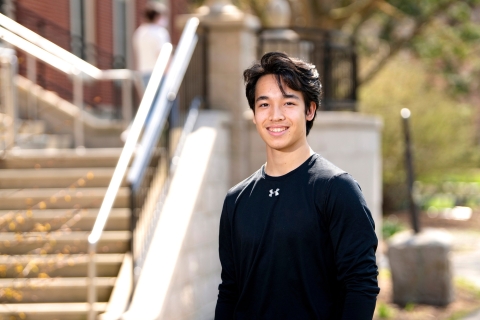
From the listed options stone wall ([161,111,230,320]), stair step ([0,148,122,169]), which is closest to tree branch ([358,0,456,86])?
stone wall ([161,111,230,320])

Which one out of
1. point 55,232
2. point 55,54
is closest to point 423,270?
point 55,232

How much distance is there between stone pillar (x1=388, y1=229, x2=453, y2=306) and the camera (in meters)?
9.63

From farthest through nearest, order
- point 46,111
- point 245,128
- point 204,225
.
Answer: point 46,111 → point 245,128 → point 204,225

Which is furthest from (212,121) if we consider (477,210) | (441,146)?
(477,210)

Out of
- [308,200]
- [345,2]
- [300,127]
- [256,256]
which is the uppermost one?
[345,2]

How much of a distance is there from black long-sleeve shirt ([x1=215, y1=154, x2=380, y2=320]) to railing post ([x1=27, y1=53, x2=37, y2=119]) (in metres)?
7.95

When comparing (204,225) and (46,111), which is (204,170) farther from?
(46,111)

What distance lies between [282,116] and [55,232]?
4627 millimetres

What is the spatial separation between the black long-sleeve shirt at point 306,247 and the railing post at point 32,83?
Answer: 7.95 m

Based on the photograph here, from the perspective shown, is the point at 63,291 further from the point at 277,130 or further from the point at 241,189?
the point at 277,130

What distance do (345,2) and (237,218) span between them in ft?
63.5

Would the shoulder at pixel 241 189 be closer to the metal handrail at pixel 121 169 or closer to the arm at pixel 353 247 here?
the arm at pixel 353 247

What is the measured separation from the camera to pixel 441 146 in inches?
792

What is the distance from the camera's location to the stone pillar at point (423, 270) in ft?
31.6
